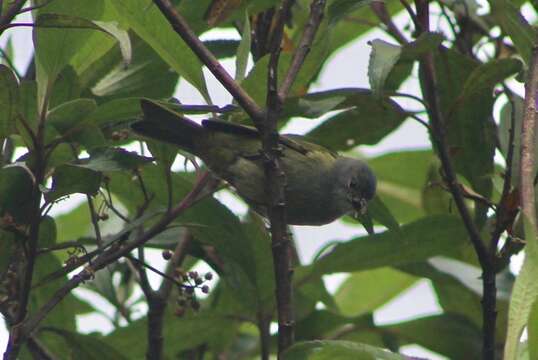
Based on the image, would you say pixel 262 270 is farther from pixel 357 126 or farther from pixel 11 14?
pixel 11 14

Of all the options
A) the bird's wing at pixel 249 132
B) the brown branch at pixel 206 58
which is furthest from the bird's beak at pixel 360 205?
the brown branch at pixel 206 58

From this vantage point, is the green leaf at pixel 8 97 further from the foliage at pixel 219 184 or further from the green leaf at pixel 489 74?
the green leaf at pixel 489 74

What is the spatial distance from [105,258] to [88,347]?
52cm

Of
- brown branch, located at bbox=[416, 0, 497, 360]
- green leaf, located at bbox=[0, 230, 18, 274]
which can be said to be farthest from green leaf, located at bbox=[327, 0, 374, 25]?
green leaf, located at bbox=[0, 230, 18, 274]

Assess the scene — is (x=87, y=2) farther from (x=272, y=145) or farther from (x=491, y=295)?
(x=491, y=295)

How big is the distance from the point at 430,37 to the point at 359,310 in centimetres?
216

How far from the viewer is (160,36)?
3.07 meters

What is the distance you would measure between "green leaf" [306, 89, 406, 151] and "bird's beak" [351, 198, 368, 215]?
0.23m

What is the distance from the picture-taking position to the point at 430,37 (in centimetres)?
317

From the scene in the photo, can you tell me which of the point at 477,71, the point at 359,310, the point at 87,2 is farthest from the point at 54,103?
the point at 359,310

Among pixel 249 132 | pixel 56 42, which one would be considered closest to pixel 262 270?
pixel 249 132

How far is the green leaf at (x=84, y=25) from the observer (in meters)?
2.73

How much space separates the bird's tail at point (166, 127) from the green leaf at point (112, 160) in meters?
0.17

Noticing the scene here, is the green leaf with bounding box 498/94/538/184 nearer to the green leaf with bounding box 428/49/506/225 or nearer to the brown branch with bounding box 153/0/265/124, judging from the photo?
the green leaf with bounding box 428/49/506/225
